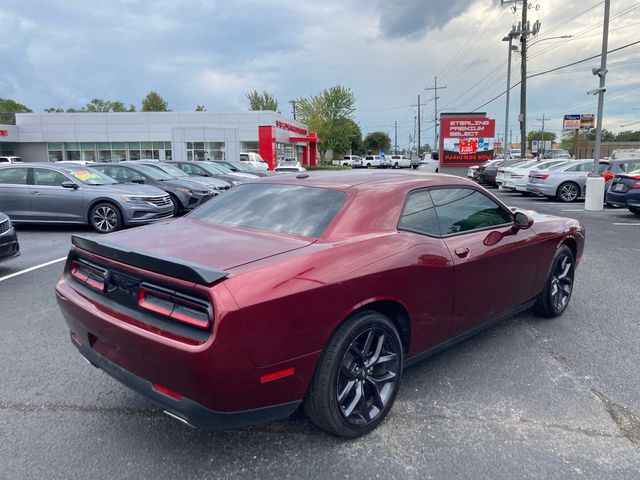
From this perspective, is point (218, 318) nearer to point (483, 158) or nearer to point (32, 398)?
point (32, 398)

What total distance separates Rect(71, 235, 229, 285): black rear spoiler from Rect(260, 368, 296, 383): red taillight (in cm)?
53

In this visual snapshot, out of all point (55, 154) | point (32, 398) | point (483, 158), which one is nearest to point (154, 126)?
point (55, 154)

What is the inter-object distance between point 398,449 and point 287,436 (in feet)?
2.16

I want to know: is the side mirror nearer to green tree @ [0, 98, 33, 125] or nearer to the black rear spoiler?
the black rear spoiler

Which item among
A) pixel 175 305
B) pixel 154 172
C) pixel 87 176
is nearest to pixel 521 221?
pixel 175 305

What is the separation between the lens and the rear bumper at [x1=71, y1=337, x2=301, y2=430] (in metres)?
2.31

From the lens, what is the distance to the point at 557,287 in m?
4.84

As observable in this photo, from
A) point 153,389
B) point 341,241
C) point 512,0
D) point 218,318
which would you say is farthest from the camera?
point 512,0

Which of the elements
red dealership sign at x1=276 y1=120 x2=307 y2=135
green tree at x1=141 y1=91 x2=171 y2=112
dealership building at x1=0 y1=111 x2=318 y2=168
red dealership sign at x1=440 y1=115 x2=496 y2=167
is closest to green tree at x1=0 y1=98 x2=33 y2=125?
green tree at x1=141 y1=91 x2=171 y2=112

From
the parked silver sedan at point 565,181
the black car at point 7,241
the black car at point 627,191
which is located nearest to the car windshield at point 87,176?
the black car at point 7,241

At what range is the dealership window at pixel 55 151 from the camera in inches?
1865

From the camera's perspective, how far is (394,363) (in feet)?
9.82

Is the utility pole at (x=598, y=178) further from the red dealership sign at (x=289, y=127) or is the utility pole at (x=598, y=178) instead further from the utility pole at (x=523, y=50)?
the red dealership sign at (x=289, y=127)

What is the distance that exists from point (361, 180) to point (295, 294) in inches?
54.7
